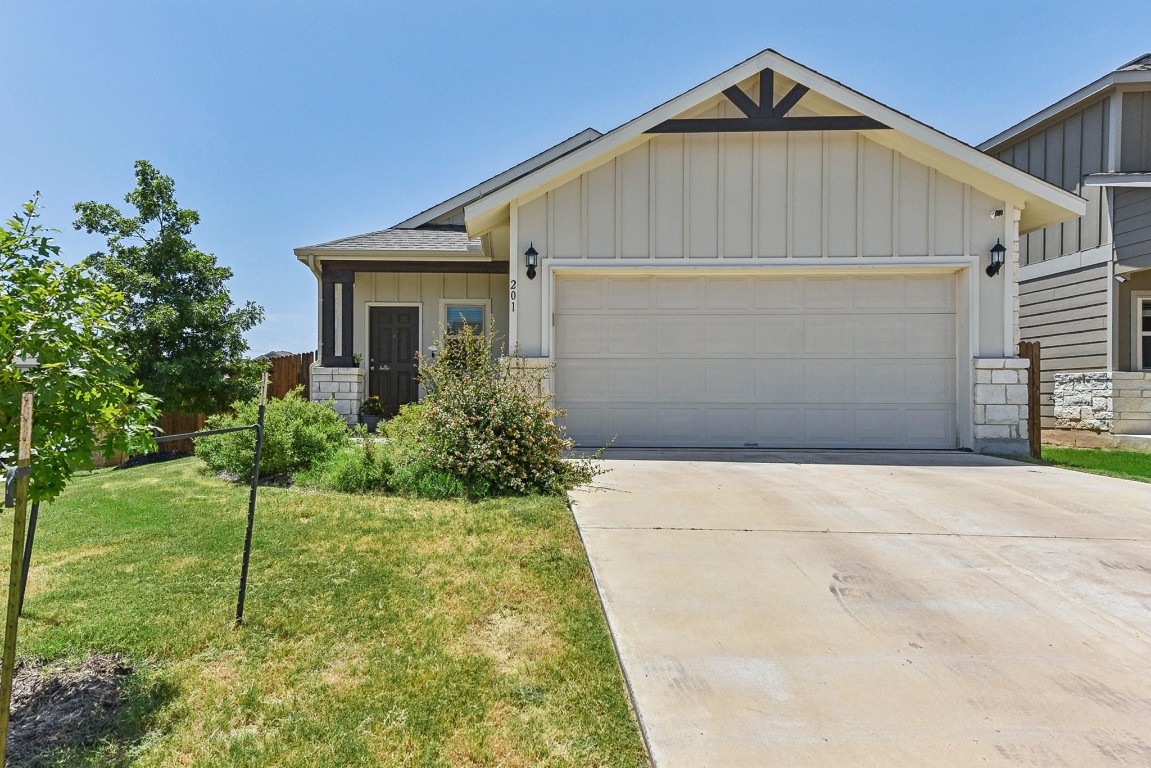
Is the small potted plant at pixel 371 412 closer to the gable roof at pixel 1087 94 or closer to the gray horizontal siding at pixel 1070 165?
the gray horizontal siding at pixel 1070 165

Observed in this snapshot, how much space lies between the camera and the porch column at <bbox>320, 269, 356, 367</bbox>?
9297 millimetres

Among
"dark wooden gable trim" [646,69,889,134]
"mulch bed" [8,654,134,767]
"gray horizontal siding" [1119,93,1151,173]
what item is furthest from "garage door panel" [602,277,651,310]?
"gray horizontal siding" [1119,93,1151,173]

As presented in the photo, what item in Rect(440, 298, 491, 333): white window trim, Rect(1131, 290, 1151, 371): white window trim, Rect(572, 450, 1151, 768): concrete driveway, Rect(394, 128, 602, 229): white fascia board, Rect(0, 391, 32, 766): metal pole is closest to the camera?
Rect(0, 391, 32, 766): metal pole

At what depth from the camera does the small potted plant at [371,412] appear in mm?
9531

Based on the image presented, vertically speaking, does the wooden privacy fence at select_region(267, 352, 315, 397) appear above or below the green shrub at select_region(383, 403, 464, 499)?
above

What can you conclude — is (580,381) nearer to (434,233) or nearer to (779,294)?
(779,294)

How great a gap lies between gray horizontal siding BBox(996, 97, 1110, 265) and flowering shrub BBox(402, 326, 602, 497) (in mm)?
10377

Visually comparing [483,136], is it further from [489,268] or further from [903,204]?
[903,204]

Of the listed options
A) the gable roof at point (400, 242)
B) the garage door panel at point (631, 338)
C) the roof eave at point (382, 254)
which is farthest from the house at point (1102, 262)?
the gable roof at point (400, 242)

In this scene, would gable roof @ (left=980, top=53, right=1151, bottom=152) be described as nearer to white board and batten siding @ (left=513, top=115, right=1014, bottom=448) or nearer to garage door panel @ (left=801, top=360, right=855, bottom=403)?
white board and batten siding @ (left=513, top=115, right=1014, bottom=448)

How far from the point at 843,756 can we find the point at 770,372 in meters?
6.54

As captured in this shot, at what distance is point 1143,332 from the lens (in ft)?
32.2

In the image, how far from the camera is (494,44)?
985 cm

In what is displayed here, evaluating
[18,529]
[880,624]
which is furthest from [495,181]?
[18,529]
